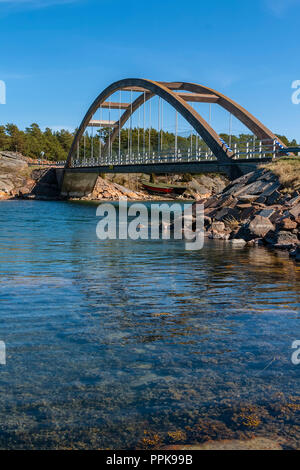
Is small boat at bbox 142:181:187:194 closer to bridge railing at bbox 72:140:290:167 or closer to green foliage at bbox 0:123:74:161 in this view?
bridge railing at bbox 72:140:290:167

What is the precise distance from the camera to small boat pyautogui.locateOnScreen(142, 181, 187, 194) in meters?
89.8

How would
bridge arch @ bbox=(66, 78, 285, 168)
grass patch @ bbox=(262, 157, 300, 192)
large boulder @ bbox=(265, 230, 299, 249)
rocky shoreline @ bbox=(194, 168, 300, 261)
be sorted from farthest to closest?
bridge arch @ bbox=(66, 78, 285, 168)
grass patch @ bbox=(262, 157, 300, 192)
rocky shoreline @ bbox=(194, 168, 300, 261)
large boulder @ bbox=(265, 230, 299, 249)

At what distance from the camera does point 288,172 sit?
1059 inches

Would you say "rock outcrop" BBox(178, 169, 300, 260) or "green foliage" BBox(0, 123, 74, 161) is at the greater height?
"green foliage" BBox(0, 123, 74, 161)

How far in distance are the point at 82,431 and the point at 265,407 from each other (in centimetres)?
190

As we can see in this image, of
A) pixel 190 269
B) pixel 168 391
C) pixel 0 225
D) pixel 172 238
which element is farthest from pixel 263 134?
pixel 168 391

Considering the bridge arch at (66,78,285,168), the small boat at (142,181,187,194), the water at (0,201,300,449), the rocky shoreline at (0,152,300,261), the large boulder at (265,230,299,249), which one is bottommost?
the water at (0,201,300,449)

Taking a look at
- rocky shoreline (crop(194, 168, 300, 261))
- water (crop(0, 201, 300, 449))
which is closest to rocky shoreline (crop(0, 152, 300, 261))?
rocky shoreline (crop(194, 168, 300, 261))

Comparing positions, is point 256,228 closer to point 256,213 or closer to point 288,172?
point 256,213

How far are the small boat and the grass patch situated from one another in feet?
199

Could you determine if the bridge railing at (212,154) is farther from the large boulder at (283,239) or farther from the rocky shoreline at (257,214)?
the large boulder at (283,239)

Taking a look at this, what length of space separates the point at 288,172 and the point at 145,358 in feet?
73.6

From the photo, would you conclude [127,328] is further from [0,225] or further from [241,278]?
[0,225]

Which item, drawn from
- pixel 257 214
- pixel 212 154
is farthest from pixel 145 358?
pixel 212 154
